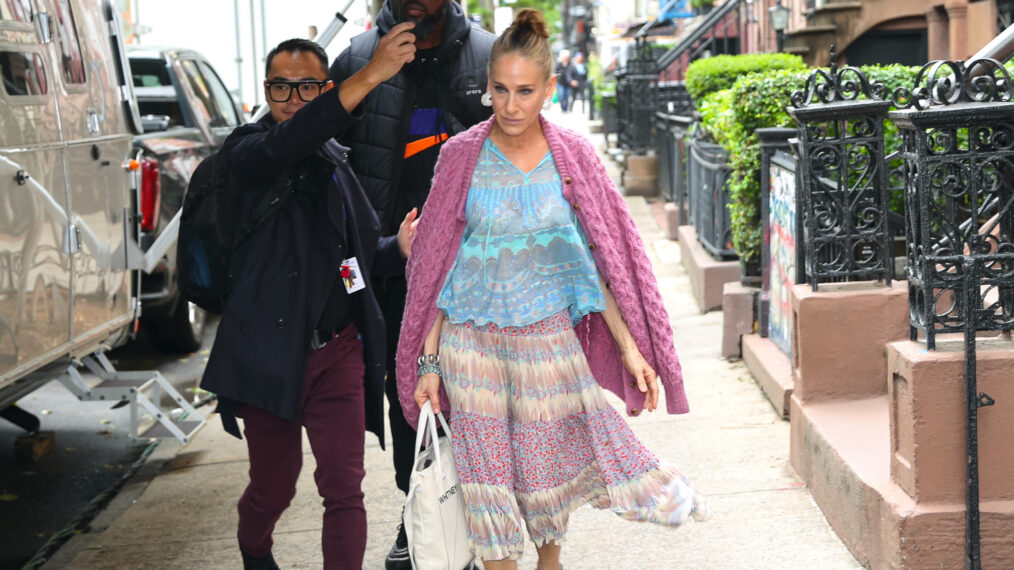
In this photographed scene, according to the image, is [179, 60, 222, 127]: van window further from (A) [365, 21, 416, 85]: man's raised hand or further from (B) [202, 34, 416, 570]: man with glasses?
(A) [365, 21, 416, 85]: man's raised hand

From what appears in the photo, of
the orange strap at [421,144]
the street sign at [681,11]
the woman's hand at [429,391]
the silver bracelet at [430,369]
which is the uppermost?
the street sign at [681,11]

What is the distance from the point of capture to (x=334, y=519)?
402 centimetres

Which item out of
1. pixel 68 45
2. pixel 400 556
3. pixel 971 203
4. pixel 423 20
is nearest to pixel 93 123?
pixel 68 45

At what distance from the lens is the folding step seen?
681 cm

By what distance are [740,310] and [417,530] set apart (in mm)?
4387

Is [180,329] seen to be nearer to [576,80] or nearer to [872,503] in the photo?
[872,503]

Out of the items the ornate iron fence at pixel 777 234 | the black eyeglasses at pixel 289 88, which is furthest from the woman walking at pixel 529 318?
the ornate iron fence at pixel 777 234

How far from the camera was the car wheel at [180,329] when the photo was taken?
958 centimetres

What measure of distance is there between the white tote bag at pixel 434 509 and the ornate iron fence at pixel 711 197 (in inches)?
204

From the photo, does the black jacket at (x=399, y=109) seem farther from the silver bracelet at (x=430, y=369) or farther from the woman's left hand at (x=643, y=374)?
the woman's left hand at (x=643, y=374)

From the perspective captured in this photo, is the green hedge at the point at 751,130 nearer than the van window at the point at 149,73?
Yes

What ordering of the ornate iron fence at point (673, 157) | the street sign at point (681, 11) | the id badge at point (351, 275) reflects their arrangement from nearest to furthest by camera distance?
the id badge at point (351, 275) < the ornate iron fence at point (673, 157) < the street sign at point (681, 11)

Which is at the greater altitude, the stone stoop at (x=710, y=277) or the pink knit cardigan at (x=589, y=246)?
the pink knit cardigan at (x=589, y=246)

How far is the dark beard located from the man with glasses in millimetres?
440
